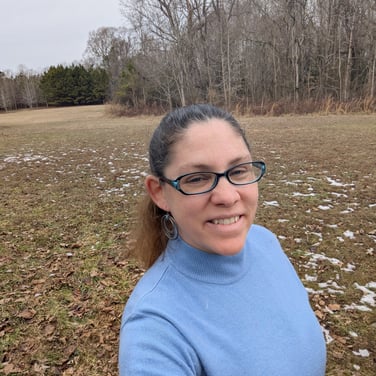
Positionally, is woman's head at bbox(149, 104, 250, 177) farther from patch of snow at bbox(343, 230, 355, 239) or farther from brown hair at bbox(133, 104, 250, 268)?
patch of snow at bbox(343, 230, 355, 239)

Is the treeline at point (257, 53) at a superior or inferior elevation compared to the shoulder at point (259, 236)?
superior

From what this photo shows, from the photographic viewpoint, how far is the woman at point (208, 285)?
889mm

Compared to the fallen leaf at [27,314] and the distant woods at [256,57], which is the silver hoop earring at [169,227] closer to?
the fallen leaf at [27,314]

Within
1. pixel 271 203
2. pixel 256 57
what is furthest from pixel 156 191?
pixel 256 57

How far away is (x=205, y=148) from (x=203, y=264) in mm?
391

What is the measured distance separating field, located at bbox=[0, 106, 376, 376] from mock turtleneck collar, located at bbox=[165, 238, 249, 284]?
163 centimetres

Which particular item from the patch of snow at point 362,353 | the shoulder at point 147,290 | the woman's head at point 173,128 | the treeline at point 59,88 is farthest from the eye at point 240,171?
the treeline at point 59,88

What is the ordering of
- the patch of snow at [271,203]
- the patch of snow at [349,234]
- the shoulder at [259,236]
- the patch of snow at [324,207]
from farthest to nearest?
1. the patch of snow at [271,203]
2. the patch of snow at [324,207]
3. the patch of snow at [349,234]
4. the shoulder at [259,236]

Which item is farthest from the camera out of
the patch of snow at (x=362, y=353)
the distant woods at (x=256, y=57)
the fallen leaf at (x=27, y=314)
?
the distant woods at (x=256, y=57)

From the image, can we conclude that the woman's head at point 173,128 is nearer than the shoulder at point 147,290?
No

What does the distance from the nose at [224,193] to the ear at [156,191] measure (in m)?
0.20

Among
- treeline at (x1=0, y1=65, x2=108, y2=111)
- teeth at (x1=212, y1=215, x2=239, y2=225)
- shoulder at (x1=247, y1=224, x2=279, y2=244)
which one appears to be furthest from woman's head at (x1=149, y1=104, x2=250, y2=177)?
treeline at (x1=0, y1=65, x2=108, y2=111)

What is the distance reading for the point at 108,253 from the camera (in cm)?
375

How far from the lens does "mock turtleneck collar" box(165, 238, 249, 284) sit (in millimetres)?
1038
